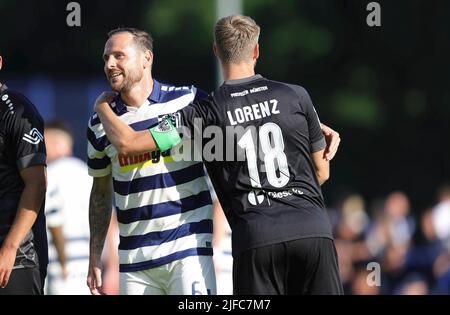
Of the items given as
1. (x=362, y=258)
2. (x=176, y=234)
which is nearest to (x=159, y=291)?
(x=176, y=234)

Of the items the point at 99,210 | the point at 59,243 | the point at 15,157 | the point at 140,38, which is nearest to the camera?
the point at 15,157

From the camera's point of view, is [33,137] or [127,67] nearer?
[33,137]

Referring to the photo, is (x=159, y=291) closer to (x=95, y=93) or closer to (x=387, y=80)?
(x=95, y=93)

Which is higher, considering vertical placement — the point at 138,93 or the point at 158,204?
the point at 138,93

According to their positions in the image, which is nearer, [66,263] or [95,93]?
[66,263]

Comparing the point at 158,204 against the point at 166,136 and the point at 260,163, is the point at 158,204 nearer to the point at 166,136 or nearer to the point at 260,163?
the point at 166,136

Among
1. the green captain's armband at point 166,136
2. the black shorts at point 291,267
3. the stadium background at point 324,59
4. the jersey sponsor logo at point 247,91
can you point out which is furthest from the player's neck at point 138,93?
the stadium background at point 324,59

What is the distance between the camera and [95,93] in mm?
26781

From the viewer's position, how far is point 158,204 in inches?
314

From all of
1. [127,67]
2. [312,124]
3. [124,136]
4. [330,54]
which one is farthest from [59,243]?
[330,54]

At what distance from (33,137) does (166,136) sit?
2.99ft

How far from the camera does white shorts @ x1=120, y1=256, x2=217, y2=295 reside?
26.0 feet

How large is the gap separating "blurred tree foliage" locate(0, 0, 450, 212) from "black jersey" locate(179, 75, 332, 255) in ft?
63.8

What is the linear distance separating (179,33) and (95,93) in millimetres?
2818
